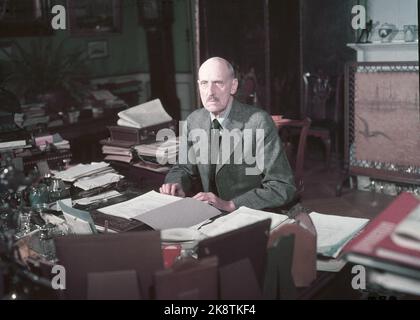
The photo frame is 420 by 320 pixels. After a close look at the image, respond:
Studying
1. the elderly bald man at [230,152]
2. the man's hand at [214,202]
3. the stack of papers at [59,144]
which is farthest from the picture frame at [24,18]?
the man's hand at [214,202]

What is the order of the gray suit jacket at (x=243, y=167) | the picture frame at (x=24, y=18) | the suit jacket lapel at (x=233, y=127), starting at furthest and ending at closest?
the picture frame at (x=24, y=18) < the suit jacket lapel at (x=233, y=127) < the gray suit jacket at (x=243, y=167)

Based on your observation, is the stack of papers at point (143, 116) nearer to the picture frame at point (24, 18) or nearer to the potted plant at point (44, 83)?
the potted plant at point (44, 83)

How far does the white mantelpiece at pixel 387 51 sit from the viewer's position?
538 cm

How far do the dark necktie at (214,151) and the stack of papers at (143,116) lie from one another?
573 mm

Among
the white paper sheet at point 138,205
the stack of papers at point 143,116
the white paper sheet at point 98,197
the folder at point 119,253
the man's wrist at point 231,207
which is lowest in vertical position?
the man's wrist at point 231,207

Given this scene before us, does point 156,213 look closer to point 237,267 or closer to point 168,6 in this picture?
point 237,267

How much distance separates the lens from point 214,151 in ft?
8.57

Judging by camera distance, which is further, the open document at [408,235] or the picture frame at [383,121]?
the picture frame at [383,121]

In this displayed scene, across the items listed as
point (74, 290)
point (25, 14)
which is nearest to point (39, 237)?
point (74, 290)

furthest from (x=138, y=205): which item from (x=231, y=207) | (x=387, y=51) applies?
(x=387, y=51)

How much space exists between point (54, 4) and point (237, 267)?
512 cm

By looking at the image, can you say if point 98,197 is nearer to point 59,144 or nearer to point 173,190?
point 173,190

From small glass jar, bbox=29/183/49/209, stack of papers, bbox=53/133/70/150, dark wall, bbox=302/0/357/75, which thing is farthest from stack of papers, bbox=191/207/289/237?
dark wall, bbox=302/0/357/75
